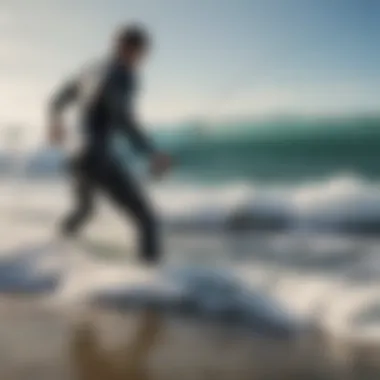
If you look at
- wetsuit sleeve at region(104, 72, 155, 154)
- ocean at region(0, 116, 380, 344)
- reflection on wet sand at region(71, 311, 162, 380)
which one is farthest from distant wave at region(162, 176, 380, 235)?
reflection on wet sand at region(71, 311, 162, 380)

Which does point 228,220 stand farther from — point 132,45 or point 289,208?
point 132,45

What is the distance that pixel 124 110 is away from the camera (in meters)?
1.59

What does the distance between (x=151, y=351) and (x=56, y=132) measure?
0.52 m

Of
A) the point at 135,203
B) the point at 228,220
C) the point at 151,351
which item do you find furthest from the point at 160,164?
the point at 151,351

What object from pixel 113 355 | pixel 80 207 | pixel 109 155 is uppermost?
pixel 109 155

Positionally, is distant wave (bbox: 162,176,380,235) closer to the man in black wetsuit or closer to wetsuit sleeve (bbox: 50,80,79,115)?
the man in black wetsuit

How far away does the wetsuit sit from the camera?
1571mm

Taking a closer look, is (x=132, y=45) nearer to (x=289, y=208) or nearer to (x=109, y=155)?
(x=109, y=155)

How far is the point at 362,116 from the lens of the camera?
166cm

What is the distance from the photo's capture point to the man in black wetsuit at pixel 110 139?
157cm

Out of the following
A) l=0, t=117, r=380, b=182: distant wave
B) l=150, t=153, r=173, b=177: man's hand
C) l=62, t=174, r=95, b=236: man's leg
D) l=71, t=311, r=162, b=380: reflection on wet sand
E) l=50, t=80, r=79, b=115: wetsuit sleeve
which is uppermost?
l=50, t=80, r=79, b=115: wetsuit sleeve

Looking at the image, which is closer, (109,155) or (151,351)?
(151,351)

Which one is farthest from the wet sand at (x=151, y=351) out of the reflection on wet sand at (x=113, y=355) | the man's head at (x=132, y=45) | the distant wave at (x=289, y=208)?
the man's head at (x=132, y=45)

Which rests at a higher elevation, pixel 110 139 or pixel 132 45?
pixel 132 45
